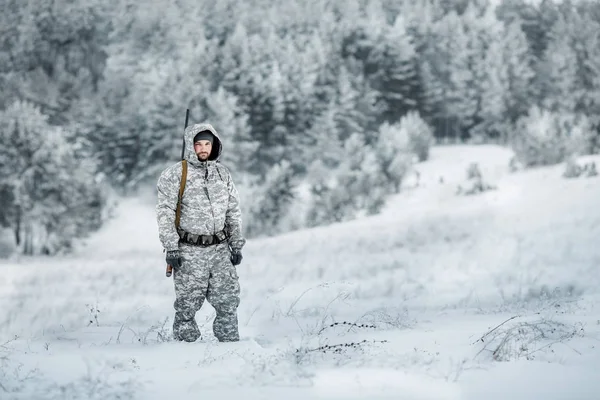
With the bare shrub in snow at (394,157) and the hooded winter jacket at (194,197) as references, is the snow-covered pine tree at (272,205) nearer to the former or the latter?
the bare shrub in snow at (394,157)

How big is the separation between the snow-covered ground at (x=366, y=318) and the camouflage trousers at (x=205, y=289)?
0.77 ft

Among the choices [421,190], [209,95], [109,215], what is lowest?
[109,215]

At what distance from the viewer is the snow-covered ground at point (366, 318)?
3.08m

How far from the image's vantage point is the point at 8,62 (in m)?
51.2

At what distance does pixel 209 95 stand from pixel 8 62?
2104 centimetres

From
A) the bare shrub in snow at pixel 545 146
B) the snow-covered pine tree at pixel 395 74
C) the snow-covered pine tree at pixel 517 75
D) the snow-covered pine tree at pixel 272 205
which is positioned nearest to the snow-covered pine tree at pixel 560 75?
the snow-covered pine tree at pixel 517 75

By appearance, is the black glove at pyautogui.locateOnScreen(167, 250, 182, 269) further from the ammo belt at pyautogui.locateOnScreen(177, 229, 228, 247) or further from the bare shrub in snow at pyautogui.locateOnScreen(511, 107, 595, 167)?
the bare shrub in snow at pyautogui.locateOnScreen(511, 107, 595, 167)

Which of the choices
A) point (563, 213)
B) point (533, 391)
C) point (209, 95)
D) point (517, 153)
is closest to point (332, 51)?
point (209, 95)

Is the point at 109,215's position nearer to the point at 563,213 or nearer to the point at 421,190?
the point at 421,190

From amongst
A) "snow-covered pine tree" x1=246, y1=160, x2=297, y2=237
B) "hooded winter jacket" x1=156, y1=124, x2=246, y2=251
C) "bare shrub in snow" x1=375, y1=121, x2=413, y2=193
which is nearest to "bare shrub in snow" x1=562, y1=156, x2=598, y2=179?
"bare shrub in snow" x1=375, y1=121, x2=413, y2=193

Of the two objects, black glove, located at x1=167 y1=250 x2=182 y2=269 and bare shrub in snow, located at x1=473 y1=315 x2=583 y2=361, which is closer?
bare shrub in snow, located at x1=473 y1=315 x2=583 y2=361

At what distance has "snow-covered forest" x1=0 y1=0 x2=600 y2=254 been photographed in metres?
31.0

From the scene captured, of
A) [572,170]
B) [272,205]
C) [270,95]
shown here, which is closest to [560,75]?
[270,95]

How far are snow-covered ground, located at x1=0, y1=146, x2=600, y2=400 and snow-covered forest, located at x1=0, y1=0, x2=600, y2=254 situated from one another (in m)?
13.2
